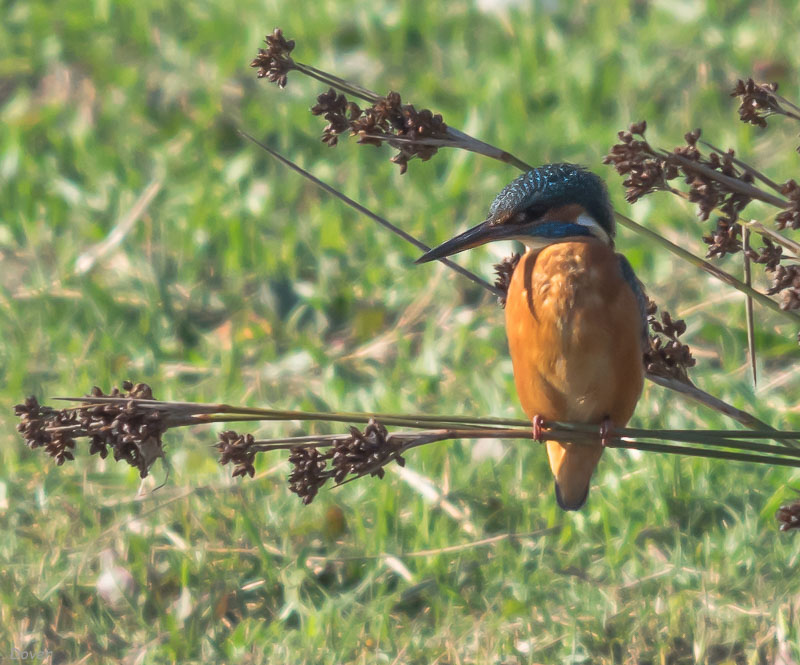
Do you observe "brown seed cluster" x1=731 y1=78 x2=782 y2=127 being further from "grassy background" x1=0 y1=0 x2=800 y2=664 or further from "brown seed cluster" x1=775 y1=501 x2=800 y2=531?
"grassy background" x1=0 y1=0 x2=800 y2=664

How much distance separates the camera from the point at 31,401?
227cm

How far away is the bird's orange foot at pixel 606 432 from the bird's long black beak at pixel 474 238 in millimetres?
449

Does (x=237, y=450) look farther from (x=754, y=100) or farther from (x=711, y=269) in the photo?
(x=754, y=100)

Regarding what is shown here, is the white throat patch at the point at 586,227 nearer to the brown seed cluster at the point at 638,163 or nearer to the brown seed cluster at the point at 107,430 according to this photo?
the brown seed cluster at the point at 638,163

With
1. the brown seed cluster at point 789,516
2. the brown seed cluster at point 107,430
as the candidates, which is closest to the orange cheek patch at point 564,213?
the brown seed cluster at point 789,516

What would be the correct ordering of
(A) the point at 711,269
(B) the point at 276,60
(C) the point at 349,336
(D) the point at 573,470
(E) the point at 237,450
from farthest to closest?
(C) the point at 349,336 < (D) the point at 573,470 < (A) the point at 711,269 < (B) the point at 276,60 < (E) the point at 237,450

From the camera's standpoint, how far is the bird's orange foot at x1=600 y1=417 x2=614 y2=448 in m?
2.40

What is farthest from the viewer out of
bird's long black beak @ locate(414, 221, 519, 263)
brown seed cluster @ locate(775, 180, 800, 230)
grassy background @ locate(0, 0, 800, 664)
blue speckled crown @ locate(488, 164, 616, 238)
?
grassy background @ locate(0, 0, 800, 664)

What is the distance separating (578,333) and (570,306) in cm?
6

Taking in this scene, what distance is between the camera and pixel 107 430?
2.21 meters

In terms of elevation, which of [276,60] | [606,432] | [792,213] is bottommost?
[606,432]

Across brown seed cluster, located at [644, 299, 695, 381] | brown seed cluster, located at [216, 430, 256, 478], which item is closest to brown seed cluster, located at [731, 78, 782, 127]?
brown seed cluster, located at [644, 299, 695, 381]

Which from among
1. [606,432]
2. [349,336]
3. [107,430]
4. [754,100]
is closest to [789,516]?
[606,432]

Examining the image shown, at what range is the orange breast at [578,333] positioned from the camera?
8.57ft
